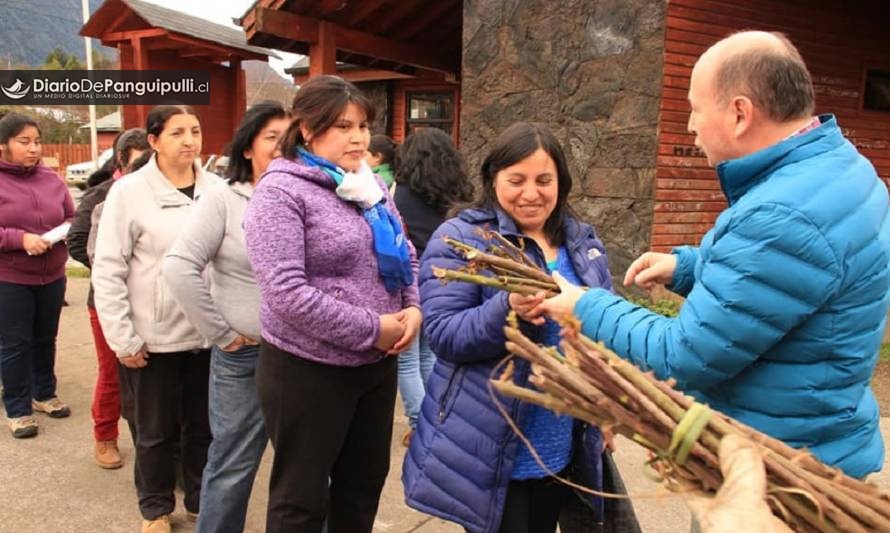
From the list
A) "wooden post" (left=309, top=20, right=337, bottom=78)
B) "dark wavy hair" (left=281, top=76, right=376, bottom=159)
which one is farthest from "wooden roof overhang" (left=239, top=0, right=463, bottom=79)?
"dark wavy hair" (left=281, top=76, right=376, bottom=159)

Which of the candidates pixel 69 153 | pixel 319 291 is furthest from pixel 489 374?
pixel 69 153

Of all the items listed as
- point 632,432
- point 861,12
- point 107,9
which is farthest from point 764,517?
point 107,9

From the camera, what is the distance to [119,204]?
10.5 feet

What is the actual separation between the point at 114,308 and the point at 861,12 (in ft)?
26.5

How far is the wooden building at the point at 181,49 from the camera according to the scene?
1227 cm

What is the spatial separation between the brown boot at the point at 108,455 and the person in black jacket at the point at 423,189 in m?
1.70

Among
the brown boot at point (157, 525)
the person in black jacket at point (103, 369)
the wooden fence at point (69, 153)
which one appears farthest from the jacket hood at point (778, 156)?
the wooden fence at point (69, 153)

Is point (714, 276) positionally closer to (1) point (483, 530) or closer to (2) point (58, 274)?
(1) point (483, 530)

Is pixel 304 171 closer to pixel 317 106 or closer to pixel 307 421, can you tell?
pixel 317 106

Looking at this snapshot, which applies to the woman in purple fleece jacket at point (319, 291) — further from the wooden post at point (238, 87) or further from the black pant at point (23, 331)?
the wooden post at point (238, 87)

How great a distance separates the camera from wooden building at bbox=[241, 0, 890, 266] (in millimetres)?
6434

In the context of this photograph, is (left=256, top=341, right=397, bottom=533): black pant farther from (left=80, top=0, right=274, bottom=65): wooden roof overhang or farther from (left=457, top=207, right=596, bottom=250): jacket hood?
(left=80, top=0, right=274, bottom=65): wooden roof overhang

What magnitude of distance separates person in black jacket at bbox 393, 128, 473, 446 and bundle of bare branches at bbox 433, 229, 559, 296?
6.52 feet

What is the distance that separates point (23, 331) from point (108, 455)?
109 centimetres
